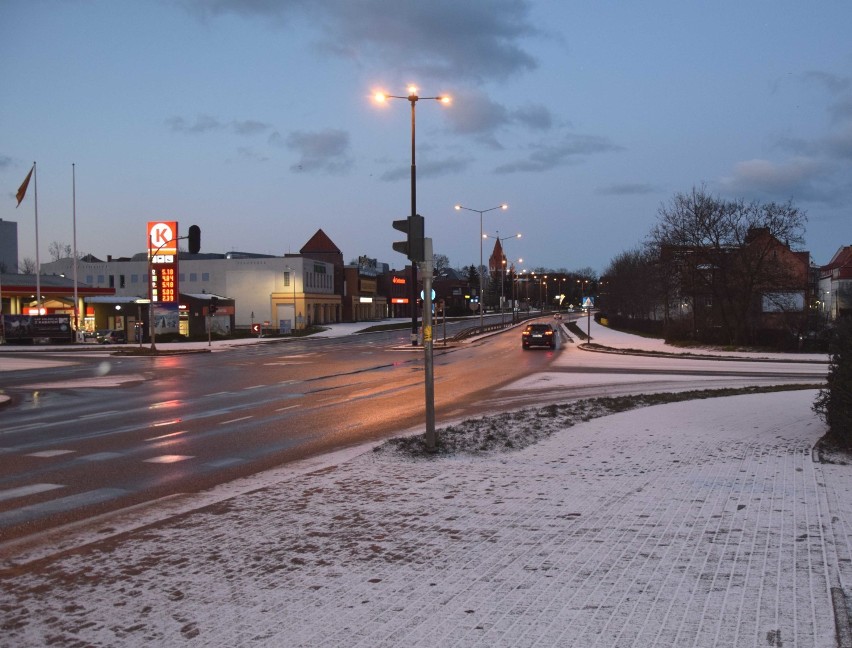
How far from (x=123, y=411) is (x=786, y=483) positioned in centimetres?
1411

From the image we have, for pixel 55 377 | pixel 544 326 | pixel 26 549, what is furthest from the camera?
pixel 544 326

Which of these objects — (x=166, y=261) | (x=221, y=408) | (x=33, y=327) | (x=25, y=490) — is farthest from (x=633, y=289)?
(x=25, y=490)

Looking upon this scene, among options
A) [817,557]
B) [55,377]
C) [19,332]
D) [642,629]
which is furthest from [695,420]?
[19,332]

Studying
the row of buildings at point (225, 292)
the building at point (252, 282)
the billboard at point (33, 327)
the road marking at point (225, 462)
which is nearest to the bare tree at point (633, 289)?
the row of buildings at point (225, 292)

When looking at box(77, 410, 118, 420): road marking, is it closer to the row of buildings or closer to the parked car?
the row of buildings

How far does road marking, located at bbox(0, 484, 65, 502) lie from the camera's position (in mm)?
8508

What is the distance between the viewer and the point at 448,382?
75.3ft

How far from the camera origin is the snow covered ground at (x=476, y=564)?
14.6ft

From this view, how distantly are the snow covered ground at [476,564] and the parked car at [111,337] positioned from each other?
168 feet

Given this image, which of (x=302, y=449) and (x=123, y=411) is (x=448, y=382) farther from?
(x=302, y=449)

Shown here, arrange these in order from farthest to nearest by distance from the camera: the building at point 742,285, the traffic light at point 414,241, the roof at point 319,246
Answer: the roof at point 319,246 < the building at point 742,285 < the traffic light at point 414,241

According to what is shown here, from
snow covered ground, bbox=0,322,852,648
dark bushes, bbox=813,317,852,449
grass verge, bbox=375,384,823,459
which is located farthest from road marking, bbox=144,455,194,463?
dark bushes, bbox=813,317,852,449

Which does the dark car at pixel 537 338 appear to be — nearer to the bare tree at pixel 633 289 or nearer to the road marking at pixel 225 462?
the bare tree at pixel 633 289

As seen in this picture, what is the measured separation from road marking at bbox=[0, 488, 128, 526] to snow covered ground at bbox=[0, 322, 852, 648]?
1.09 metres
